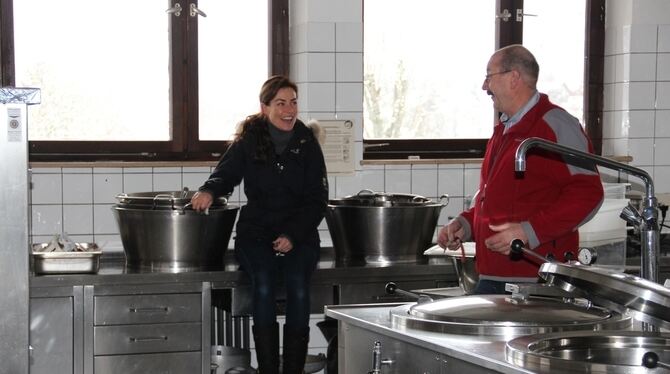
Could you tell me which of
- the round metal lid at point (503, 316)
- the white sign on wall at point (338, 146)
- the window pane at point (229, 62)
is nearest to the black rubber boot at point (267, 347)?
the white sign on wall at point (338, 146)

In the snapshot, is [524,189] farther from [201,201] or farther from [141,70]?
[141,70]

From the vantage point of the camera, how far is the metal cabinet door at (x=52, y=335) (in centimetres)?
421

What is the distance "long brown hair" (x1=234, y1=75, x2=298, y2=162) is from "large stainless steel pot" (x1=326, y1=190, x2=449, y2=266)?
439 millimetres

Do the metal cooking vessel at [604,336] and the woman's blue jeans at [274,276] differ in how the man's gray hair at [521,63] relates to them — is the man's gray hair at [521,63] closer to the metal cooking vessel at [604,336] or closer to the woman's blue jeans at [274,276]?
the metal cooking vessel at [604,336]

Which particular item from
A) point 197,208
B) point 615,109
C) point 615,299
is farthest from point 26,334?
point 615,109

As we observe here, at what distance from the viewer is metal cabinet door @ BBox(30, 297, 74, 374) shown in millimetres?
4207

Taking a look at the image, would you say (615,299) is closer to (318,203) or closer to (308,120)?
(318,203)

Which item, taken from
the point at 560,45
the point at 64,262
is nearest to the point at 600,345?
the point at 64,262

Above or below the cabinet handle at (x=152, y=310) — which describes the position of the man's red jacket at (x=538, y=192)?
above

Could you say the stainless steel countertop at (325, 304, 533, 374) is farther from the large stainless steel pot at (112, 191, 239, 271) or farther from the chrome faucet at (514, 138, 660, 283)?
the large stainless steel pot at (112, 191, 239, 271)

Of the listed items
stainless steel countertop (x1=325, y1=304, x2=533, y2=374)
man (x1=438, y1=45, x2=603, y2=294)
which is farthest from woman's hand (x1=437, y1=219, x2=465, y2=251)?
stainless steel countertop (x1=325, y1=304, x2=533, y2=374)

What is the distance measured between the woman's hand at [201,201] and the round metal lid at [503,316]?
5.85ft

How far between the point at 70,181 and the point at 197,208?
85 cm

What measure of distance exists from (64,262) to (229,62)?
1.35 m
